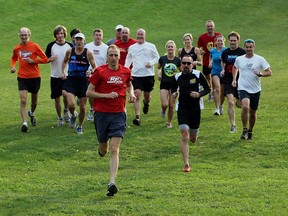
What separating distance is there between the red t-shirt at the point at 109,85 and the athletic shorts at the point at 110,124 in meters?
0.08

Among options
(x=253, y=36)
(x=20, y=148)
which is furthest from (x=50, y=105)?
(x=253, y=36)

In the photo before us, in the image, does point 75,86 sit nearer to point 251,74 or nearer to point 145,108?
point 145,108

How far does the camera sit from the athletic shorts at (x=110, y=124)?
11.1 metres

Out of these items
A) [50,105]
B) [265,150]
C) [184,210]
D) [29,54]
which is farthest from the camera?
[50,105]

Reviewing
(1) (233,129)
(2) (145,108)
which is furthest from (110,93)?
(2) (145,108)

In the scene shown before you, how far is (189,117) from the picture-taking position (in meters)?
13.0

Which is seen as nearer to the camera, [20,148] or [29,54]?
[20,148]

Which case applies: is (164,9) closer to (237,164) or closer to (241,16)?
(241,16)

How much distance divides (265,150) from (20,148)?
5.03m

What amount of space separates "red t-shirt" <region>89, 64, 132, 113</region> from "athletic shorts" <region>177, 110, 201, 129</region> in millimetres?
1854

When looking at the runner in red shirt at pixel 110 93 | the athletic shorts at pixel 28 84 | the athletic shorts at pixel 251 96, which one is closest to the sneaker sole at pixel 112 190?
the runner in red shirt at pixel 110 93

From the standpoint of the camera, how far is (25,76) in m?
16.9

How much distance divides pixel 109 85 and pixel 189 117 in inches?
90.7

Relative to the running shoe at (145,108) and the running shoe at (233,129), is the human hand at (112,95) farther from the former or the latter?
the running shoe at (145,108)
